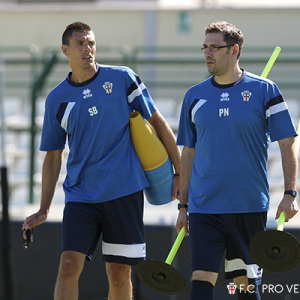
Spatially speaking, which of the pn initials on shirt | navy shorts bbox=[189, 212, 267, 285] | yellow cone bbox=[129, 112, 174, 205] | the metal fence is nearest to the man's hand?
navy shorts bbox=[189, 212, 267, 285]

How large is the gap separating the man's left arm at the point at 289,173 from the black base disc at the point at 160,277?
772 mm

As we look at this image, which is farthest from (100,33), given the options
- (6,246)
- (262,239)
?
(262,239)

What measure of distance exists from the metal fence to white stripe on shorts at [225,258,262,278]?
11.6ft

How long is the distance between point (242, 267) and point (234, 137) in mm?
882

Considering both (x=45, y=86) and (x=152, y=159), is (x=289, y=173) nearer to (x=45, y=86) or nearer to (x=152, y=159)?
(x=152, y=159)

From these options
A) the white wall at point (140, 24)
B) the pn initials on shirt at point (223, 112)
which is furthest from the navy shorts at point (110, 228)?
the white wall at point (140, 24)

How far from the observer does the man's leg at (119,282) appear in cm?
506

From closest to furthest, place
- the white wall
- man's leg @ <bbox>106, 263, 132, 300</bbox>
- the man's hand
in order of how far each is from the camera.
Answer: the man's hand, man's leg @ <bbox>106, 263, 132, 300</bbox>, the white wall

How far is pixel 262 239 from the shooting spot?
171 inches

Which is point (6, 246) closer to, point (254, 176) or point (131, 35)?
point (254, 176)

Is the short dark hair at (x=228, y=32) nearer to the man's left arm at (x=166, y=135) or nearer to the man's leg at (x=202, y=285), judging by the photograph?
the man's left arm at (x=166, y=135)

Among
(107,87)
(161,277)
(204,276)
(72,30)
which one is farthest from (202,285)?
(72,30)

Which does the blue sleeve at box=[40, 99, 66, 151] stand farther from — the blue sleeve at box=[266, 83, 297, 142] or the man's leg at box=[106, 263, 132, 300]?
the blue sleeve at box=[266, 83, 297, 142]

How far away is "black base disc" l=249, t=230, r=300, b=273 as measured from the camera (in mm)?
4289
